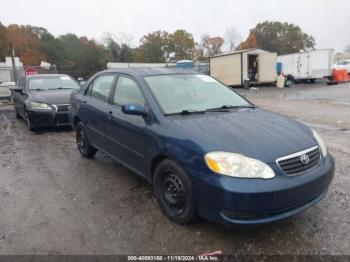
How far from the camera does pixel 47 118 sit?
300 inches

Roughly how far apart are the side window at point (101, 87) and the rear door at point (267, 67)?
827 inches

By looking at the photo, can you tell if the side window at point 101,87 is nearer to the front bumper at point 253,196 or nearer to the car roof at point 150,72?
the car roof at point 150,72

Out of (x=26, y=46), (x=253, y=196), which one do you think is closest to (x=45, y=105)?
(x=253, y=196)

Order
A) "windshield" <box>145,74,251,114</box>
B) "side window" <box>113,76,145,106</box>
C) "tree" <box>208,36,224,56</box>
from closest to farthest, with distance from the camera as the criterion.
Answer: "windshield" <box>145,74,251,114</box>, "side window" <box>113,76,145,106</box>, "tree" <box>208,36,224,56</box>

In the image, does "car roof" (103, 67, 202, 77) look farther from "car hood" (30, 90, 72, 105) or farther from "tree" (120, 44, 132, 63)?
"tree" (120, 44, 132, 63)

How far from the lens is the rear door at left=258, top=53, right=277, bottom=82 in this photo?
24.1 metres

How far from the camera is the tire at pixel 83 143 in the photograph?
17.8 feet

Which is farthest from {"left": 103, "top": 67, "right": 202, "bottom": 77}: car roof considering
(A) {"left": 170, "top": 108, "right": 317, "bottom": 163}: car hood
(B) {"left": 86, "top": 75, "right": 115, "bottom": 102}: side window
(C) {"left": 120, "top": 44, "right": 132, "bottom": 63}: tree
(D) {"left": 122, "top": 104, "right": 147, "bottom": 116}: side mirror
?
(C) {"left": 120, "top": 44, "right": 132, "bottom": 63}: tree

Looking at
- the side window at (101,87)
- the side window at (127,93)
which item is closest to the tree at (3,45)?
the side window at (101,87)

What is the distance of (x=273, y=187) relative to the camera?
258cm

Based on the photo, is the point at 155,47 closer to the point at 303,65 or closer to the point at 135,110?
the point at 303,65

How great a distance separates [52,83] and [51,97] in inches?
47.2

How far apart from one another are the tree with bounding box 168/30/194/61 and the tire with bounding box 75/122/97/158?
202 ft

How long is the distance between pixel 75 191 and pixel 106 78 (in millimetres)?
Result: 1776
